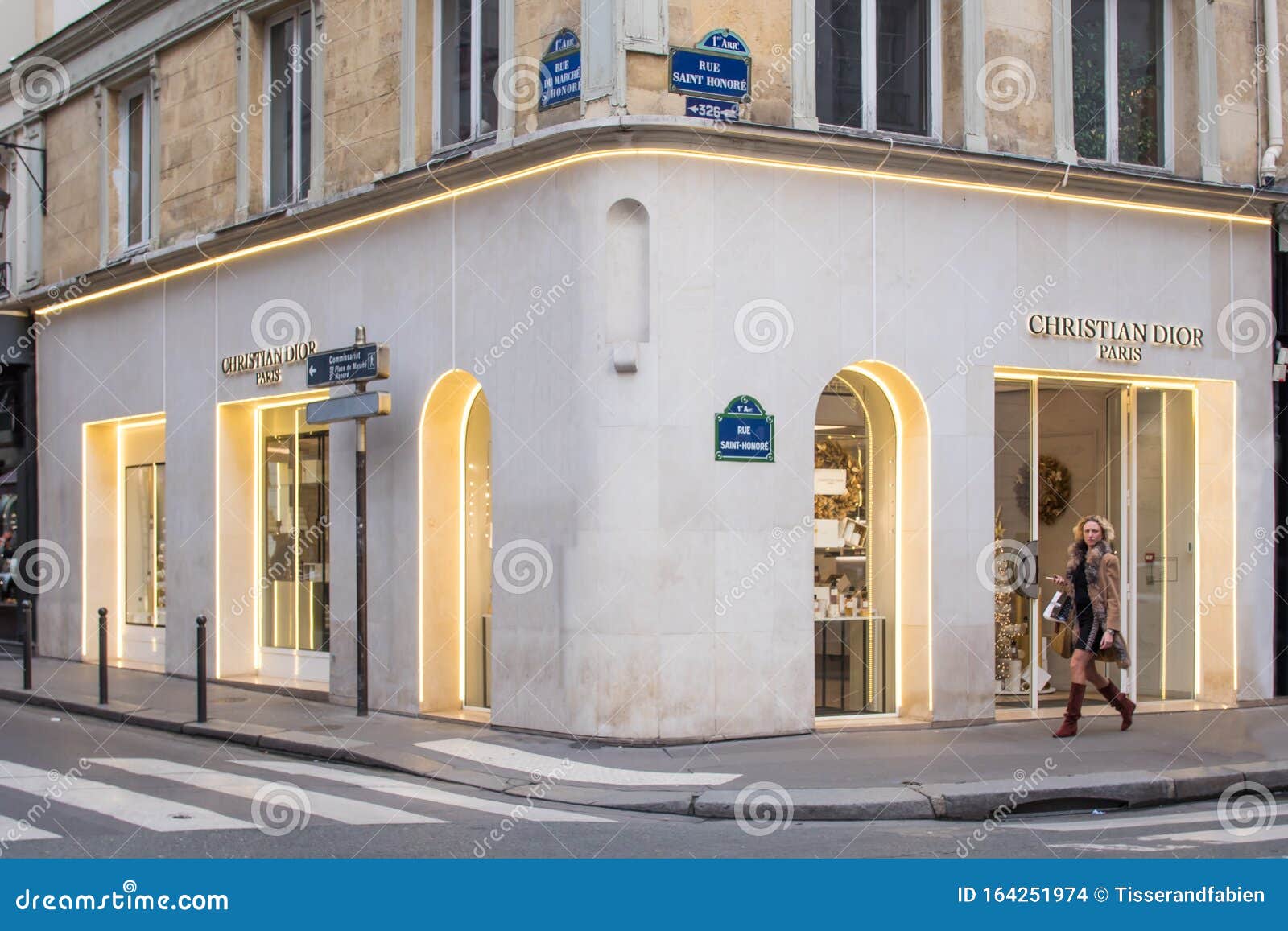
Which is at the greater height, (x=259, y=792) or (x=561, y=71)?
(x=561, y=71)

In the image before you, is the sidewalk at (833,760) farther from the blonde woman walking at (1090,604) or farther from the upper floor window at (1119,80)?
the upper floor window at (1119,80)

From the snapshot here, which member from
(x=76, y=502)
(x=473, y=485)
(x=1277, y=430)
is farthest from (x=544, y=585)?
(x=76, y=502)

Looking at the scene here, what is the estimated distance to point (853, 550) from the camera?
14.0 metres

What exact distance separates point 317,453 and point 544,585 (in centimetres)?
490

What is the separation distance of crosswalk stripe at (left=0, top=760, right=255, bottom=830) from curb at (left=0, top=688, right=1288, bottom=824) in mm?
2285

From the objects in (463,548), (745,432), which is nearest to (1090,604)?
(745,432)

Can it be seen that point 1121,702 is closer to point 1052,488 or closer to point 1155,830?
point 1052,488

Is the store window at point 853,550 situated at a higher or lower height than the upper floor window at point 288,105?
lower

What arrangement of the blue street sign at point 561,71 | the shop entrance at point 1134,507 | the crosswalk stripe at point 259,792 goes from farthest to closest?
the shop entrance at point 1134,507 → the blue street sign at point 561,71 → the crosswalk stripe at point 259,792

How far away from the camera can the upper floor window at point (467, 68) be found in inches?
562

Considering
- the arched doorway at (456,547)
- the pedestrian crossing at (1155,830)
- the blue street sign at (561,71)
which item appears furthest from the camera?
the arched doorway at (456,547)

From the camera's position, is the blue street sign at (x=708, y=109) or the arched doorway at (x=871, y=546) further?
the arched doorway at (x=871, y=546)

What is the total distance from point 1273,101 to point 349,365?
991 cm

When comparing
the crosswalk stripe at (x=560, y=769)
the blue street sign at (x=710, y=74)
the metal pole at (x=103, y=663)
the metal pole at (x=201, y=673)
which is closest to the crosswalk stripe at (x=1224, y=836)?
the crosswalk stripe at (x=560, y=769)
